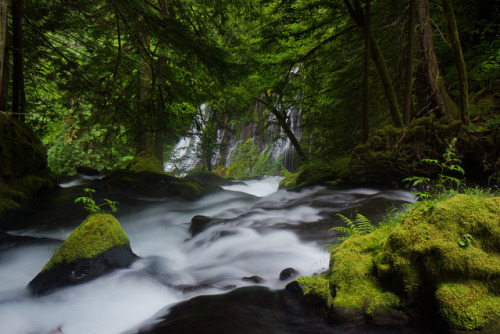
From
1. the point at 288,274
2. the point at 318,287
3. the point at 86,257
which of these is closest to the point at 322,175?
the point at 288,274

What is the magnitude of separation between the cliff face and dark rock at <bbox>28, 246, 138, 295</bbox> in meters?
3.26

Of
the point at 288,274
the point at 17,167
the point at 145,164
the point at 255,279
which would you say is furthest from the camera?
the point at 145,164

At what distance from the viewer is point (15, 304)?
10.4 feet

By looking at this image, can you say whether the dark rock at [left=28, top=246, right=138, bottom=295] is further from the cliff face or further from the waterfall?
the waterfall

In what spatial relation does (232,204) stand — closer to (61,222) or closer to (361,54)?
(61,222)

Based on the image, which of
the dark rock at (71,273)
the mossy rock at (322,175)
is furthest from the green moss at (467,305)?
the mossy rock at (322,175)

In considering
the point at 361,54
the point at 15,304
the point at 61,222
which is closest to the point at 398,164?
the point at 361,54

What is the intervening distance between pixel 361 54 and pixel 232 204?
17.6 feet

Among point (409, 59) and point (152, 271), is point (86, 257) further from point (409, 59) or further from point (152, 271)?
point (409, 59)

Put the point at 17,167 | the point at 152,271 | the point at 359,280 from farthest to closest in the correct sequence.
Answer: the point at 17,167, the point at 152,271, the point at 359,280

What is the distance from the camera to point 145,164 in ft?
32.2

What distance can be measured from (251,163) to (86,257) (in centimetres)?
1528

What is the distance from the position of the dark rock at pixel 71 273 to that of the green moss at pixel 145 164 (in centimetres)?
604

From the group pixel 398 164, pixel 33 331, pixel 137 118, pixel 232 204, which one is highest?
pixel 137 118
